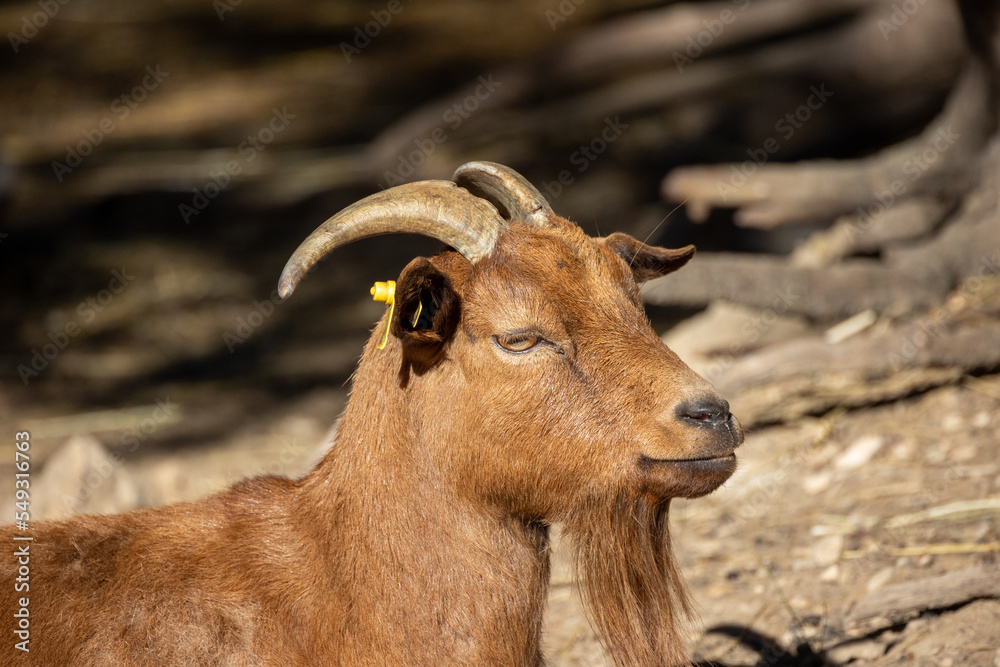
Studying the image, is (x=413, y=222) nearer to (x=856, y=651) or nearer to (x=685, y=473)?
(x=685, y=473)

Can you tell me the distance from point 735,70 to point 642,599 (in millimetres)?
7791

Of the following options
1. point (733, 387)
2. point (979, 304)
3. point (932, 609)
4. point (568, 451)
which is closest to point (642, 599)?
point (568, 451)

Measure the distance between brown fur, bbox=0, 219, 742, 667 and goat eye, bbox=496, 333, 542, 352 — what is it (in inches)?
0.9

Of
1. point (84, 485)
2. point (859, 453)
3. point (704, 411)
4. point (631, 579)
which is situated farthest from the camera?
point (84, 485)

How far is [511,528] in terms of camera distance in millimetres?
3336

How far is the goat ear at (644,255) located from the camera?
3662mm

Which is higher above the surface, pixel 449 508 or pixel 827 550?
pixel 827 550

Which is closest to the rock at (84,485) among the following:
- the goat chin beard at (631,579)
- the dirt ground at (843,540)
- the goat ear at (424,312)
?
the dirt ground at (843,540)

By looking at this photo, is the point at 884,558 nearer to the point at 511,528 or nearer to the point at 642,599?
the point at 642,599

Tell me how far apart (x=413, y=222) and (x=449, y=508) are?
0.96 m

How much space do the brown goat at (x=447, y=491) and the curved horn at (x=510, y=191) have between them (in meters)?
0.12

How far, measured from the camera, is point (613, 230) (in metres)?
10.2

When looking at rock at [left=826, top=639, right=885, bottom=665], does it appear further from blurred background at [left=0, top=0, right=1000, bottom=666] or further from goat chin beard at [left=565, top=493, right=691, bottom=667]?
goat chin beard at [left=565, top=493, right=691, bottom=667]

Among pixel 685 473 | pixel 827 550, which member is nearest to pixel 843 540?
pixel 827 550
